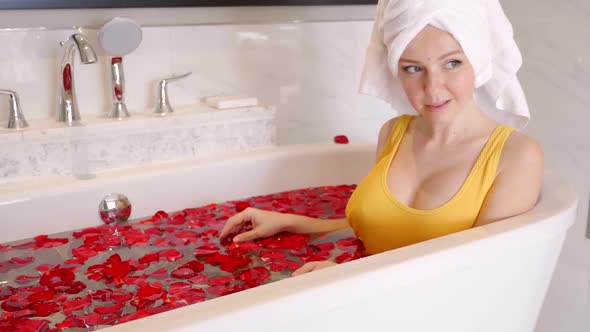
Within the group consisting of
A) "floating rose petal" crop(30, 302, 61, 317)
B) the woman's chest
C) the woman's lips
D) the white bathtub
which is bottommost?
"floating rose petal" crop(30, 302, 61, 317)

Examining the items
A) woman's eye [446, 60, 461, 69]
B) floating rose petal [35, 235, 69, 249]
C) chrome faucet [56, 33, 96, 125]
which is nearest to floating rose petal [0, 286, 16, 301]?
floating rose petal [35, 235, 69, 249]

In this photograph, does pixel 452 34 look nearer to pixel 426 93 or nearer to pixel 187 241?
pixel 426 93

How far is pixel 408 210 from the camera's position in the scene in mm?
1447

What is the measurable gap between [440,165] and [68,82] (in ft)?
3.38

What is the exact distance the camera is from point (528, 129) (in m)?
2.44

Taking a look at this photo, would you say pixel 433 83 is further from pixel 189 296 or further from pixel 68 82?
pixel 68 82

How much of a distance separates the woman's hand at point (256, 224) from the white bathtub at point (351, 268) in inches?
14.0

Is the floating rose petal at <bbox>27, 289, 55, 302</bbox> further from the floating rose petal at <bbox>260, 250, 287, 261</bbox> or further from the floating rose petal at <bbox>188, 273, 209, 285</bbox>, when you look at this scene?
the floating rose petal at <bbox>260, 250, 287, 261</bbox>

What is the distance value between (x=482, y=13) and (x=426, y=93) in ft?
0.64

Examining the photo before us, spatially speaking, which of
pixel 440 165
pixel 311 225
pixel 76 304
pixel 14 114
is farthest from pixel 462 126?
pixel 14 114

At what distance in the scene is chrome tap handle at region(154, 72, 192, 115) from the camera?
6.53ft

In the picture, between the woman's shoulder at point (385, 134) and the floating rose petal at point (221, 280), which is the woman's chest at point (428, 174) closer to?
the woman's shoulder at point (385, 134)

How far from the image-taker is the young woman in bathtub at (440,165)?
135 cm

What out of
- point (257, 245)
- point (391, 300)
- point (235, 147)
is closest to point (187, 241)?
point (257, 245)
